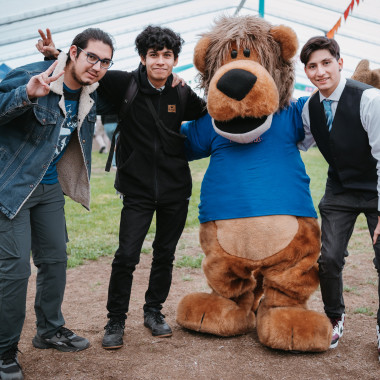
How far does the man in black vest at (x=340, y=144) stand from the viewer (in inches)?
108

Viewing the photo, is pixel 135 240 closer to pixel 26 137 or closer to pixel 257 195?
pixel 257 195

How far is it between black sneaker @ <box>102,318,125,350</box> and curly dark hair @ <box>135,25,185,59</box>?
5.73 ft

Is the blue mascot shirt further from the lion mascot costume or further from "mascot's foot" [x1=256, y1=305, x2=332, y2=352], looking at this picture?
"mascot's foot" [x1=256, y1=305, x2=332, y2=352]

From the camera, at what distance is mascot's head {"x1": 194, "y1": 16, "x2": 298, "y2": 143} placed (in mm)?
2732

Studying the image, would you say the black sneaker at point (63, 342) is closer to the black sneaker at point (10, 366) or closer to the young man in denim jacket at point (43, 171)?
the young man in denim jacket at point (43, 171)

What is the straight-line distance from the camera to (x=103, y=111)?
317cm

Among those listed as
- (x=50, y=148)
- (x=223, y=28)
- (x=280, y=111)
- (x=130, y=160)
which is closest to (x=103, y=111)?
(x=130, y=160)

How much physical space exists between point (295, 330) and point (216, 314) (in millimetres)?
536

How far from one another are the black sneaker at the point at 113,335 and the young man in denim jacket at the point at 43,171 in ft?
0.48

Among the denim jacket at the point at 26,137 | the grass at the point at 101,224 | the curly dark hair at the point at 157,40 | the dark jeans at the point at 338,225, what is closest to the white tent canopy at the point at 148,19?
the grass at the point at 101,224

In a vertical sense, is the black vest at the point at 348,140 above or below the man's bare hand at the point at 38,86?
below

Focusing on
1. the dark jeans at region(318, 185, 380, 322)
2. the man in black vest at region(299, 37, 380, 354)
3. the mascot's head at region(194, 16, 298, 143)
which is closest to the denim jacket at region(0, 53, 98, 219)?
the mascot's head at region(194, 16, 298, 143)

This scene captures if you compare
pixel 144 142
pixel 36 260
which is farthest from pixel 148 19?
pixel 36 260

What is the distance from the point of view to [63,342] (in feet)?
9.94
